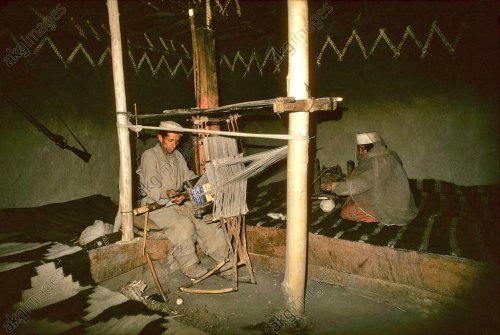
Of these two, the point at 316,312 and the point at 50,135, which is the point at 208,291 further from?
the point at 50,135

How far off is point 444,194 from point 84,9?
24.2 ft

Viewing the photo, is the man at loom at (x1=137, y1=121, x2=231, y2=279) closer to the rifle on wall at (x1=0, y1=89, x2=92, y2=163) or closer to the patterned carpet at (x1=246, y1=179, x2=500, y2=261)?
the patterned carpet at (x1=246, y1=179, x2=500, y2=261)

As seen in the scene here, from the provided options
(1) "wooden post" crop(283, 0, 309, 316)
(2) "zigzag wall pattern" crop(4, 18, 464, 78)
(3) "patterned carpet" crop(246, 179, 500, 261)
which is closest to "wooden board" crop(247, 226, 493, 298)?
(3) "patterned carpet" crop(246, 179, 500, 261)

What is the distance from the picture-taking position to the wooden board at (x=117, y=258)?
13.4 feet

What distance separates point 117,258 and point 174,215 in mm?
929

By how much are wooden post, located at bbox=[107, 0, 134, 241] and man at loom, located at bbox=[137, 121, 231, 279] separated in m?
0.32

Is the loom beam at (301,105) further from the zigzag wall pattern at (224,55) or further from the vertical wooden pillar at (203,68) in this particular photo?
the zigzag wall pattern at (224,55)

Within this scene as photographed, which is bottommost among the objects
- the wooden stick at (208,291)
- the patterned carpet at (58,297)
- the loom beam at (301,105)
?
the wooden stick at (208,291)

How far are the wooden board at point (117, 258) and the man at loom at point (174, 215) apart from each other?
379mm

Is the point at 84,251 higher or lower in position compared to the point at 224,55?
lower

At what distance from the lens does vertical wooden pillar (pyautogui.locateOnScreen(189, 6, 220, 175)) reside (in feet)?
15.0

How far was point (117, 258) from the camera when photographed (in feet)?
14.1

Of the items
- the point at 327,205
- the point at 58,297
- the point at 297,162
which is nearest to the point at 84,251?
the point at 58,297

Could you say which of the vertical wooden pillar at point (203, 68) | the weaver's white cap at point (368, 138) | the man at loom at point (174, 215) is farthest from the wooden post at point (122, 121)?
the weaver's white cap at point (368, 138)
